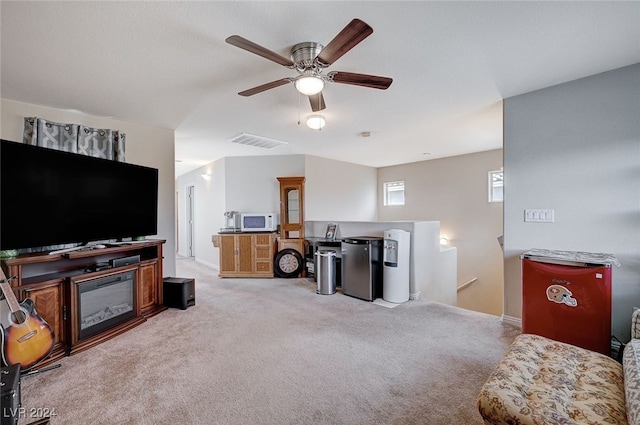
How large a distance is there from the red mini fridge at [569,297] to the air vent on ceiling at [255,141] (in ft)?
12.2

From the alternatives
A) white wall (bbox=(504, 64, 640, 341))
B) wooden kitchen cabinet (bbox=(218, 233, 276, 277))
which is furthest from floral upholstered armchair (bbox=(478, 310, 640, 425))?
wooden kitchen cabinet (bbox=(218, 233, 276, 277))

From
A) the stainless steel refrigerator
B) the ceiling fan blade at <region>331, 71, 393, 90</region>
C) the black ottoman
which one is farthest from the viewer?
the stainless steel refrigerator

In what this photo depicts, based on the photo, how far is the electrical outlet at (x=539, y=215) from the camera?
2.70 metres

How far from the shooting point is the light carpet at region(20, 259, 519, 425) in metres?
1.71

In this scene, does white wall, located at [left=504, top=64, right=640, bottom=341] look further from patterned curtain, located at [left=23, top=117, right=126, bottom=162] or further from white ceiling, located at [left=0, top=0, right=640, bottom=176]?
patterned curtain, located at [left=23, top=117, right=126, bottom=162]

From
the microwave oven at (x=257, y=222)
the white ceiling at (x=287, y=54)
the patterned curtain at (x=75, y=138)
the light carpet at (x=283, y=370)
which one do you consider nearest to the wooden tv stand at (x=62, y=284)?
the light carpet at (x=283, y=370)

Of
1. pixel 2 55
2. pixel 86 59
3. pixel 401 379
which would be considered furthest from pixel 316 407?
pixel 2 55

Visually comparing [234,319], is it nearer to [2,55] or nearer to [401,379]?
[401,379]

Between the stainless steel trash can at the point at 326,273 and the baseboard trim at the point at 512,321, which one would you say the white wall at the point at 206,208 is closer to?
the stainless steel trash can at the point at 326,273

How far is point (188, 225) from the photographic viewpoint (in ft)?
26.2

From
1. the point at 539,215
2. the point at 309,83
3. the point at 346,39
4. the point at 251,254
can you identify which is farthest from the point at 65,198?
the point at 539,215

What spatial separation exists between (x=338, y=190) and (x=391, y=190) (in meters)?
1.77

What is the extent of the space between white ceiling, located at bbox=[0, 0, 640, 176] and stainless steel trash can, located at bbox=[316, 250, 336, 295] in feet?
6.50

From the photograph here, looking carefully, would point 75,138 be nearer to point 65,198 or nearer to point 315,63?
point 65,198
